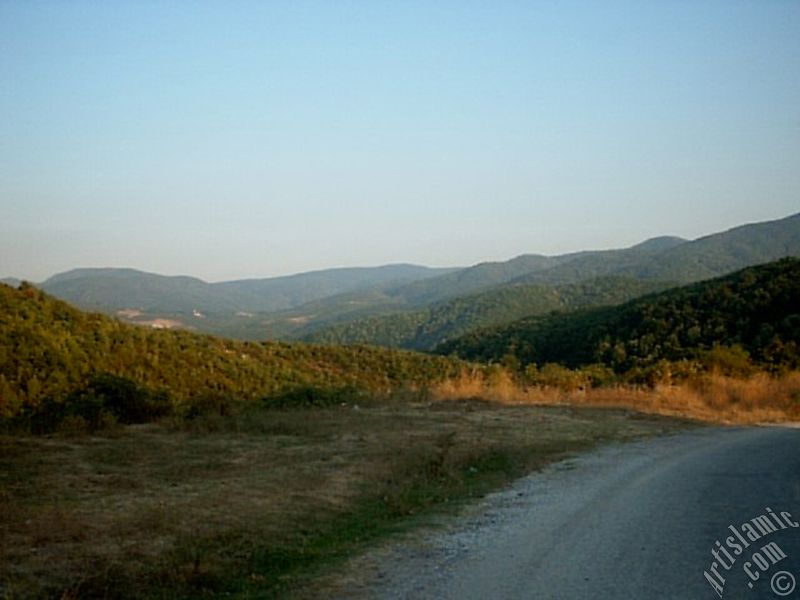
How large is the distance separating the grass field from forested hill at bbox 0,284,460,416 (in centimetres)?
597

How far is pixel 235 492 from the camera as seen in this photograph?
1084 centimetres

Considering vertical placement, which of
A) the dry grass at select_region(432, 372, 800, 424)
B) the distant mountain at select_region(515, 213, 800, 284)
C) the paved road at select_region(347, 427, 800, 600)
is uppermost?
the distant mountain at select_region(515, 213, 800, 284)

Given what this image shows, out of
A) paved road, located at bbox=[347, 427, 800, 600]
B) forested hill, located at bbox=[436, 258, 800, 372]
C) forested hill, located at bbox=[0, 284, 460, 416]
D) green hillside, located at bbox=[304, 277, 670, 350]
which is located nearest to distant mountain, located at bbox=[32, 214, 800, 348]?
green hillside, located at bbox=[304, 277, 670, 350]

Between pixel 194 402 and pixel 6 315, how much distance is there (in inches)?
375

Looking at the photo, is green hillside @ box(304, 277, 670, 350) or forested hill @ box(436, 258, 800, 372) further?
green hillside @ box(304, 277, 670, 350)

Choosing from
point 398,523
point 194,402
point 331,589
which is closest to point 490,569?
point 331,589

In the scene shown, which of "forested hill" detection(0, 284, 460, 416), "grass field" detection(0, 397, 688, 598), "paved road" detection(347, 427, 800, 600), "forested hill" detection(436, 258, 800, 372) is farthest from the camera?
"forested hill" detection(436, 258, 800, 372)

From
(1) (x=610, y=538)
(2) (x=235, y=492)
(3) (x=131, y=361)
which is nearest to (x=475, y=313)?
(3) (x=131, y=361)

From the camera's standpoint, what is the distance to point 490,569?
23.9 feet

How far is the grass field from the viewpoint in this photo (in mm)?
7375

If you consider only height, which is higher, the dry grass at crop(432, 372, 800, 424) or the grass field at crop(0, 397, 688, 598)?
the grass field at crop(0, 397, 688, 598)

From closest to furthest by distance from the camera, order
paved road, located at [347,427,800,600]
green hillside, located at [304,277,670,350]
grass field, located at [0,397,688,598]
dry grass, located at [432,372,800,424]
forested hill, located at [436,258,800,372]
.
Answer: paved road, located at [347,427,800,600], grass field, located at [0,397,688,598], dry grass, located at [432,372,800,424], forested hill, located at [436,258,800,372], green hillside, located at [304,277,670,350]

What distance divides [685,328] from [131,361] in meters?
31.8

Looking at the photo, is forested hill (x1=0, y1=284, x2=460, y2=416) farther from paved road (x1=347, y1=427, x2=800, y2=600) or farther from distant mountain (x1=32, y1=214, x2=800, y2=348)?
distant mountain (x1=32, y1=214, x2=800, y2=348)
